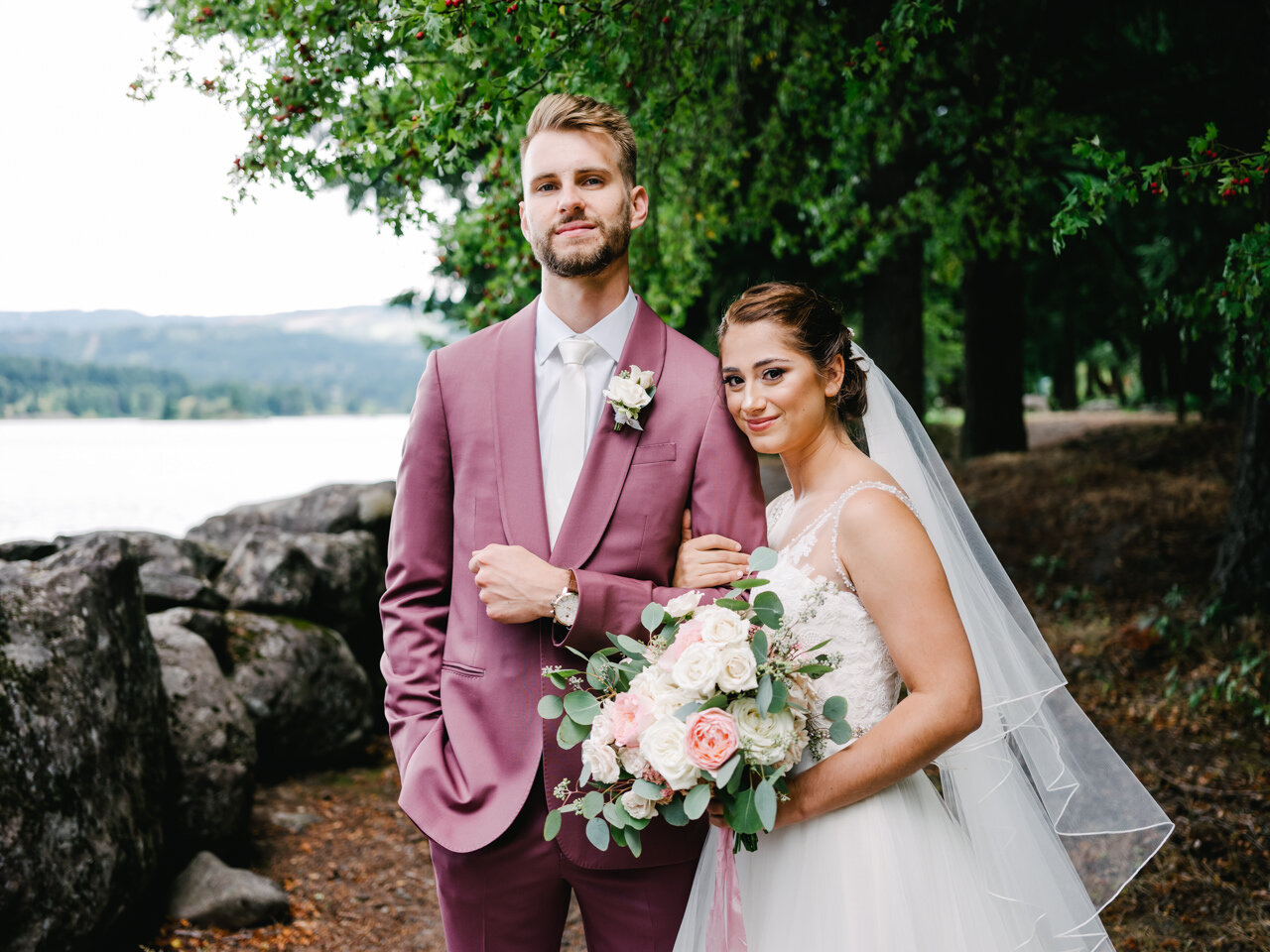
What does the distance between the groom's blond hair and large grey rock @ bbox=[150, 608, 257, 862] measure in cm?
363

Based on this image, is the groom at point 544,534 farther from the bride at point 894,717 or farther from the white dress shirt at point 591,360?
the bride at point 894,717

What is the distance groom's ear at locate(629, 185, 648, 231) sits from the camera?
2.68m

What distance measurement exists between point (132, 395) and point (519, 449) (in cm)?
1719

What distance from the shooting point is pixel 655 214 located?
19.4ft

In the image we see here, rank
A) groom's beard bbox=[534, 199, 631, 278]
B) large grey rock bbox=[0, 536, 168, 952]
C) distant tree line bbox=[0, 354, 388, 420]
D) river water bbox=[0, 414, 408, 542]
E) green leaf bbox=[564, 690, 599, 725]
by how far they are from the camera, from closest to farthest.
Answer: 1. green leaf bbox=[564, 690, 599, 725]
2. groom's beard bbox=[534, 199, 631, 278]
3. large grey rock bbox=[0, 536, 168, 952]
4. river water bbox=[0, 414, 408, 542]
5. distant tree line bbox=[0, 354, 388, 420]

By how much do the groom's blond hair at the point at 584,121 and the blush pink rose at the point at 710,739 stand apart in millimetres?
1515

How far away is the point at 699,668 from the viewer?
75.6 inches

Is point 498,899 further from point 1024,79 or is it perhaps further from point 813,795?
point 1024,79

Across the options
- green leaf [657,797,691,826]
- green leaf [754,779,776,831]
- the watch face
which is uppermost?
the watch face

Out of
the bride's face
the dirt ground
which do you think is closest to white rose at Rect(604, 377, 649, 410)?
the bride's face

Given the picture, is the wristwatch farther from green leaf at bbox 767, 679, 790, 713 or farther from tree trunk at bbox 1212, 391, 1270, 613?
tree trunk at bbox 1212, 391, 1270, 613

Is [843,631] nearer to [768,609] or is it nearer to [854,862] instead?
[768,609]

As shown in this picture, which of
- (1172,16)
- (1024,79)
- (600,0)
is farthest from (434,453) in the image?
(1172,16)

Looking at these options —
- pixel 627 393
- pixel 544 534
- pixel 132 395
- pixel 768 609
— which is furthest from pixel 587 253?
pixel 132 395
